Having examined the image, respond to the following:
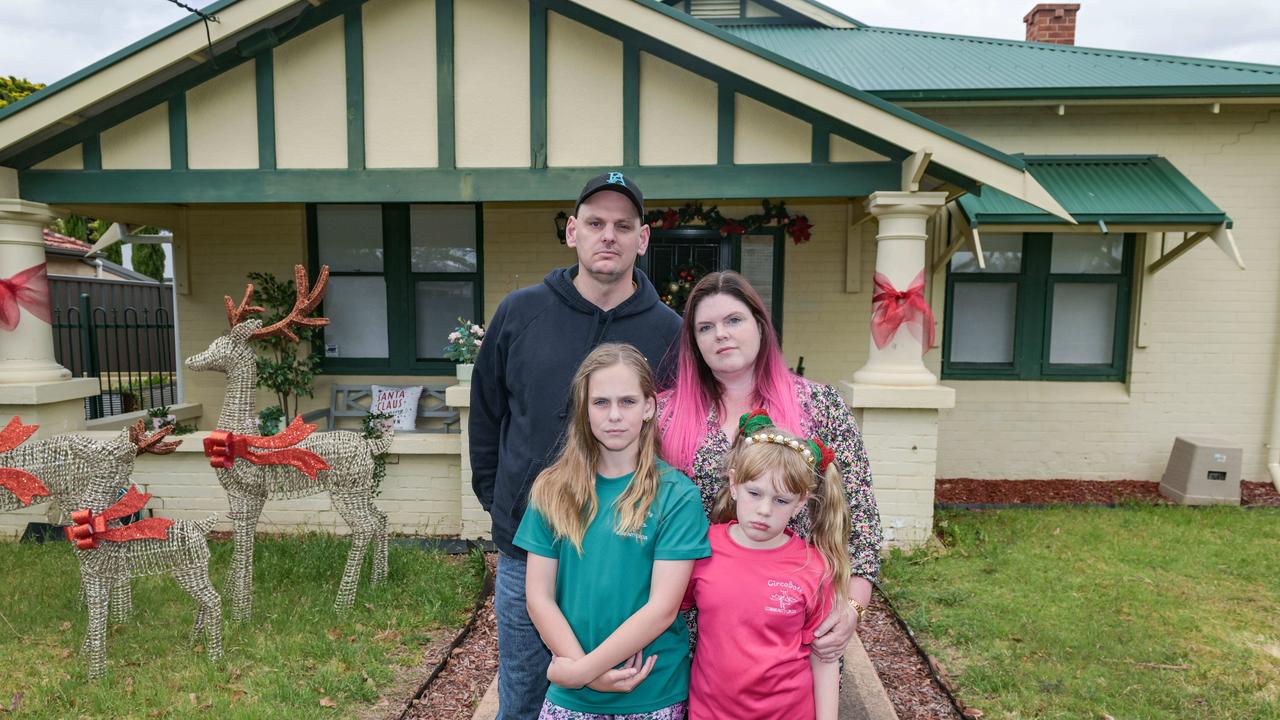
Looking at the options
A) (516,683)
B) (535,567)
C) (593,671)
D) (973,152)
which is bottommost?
(516,683)

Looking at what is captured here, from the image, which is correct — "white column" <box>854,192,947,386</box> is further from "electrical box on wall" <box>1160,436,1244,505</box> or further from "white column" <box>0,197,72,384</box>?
"white column" <box>0,197,72,384</box>

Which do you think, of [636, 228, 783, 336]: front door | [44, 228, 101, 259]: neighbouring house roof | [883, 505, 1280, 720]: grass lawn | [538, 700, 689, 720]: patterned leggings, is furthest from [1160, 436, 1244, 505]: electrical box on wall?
[44, 228, 101, 259]: neighbouring house roof

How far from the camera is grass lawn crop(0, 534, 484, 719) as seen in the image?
3342mm

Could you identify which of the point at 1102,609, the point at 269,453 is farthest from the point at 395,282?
the point at 1102,609

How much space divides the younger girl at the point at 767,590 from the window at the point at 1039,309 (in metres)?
6.31

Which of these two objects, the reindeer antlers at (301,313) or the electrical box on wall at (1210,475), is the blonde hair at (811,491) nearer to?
the reindeer antlers at (301,313)

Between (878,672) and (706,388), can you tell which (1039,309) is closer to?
(878,672)

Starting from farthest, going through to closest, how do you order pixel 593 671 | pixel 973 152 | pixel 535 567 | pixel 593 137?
pixel 593 137
pixel 973 152
pixel 535 567
pixel 593 671

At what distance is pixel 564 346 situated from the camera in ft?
7.41

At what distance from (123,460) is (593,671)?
3.12 meters

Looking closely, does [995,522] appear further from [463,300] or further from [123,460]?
[123,460]

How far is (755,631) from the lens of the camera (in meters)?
1.91

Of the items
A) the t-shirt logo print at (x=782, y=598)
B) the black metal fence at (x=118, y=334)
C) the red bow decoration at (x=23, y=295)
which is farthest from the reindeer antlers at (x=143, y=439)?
the black metal fence at (x=118, y=334)

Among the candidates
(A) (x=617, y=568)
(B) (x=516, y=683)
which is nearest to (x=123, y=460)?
(B) (x=516, y=683)
